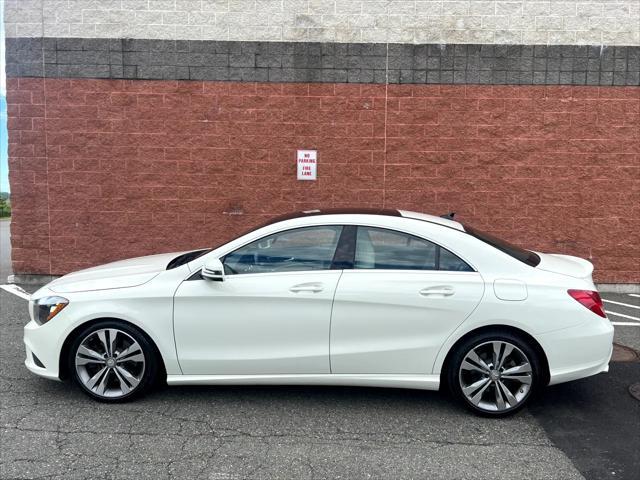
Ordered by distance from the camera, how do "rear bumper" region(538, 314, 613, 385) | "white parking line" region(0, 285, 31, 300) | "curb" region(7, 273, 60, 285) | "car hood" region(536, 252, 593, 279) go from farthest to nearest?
"curb" region(7, 273, 60, 285)
"white parking line" region(0, 285, 31, 300)
"car hood" region(536, 252, 593, 279)
"rear bumper" region(538, 314, 613, 385)

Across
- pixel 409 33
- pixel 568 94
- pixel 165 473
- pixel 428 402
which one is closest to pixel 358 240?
pixel 428 402

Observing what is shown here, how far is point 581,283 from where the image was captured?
14.9 feet

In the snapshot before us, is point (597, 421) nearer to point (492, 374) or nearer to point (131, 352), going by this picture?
point (492, 374)

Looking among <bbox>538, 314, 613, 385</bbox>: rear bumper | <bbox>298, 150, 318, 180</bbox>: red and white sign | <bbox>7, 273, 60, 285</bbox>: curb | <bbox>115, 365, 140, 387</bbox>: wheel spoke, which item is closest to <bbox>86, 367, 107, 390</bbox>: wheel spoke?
<bbox>115, 365, 140, 387</bbox>: wheel spoke

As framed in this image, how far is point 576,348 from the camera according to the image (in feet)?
14.4

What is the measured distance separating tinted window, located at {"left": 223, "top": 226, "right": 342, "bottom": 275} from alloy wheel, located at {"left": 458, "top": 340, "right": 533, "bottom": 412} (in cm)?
128

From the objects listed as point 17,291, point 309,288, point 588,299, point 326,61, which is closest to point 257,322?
point 309,288

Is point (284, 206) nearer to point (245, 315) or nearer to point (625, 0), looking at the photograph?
point (245, 315)

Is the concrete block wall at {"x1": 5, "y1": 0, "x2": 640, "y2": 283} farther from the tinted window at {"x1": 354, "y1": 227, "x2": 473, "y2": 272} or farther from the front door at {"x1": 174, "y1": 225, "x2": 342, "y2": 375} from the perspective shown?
the front door at {"x1": 174, "y1": 225, "x2": 342, "y2": 375}

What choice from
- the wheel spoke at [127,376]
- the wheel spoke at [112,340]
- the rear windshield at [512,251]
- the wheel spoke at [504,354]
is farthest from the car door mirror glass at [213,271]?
the wheel spoke at [504,354]

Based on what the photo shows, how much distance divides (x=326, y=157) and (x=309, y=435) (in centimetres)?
552

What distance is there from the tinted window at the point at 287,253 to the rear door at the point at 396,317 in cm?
28

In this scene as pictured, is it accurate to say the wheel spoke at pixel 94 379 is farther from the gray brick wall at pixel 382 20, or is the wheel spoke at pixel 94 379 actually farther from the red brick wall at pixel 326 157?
the gray brick wall at pixel 382 20

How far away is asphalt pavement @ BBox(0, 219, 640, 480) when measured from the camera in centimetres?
370
